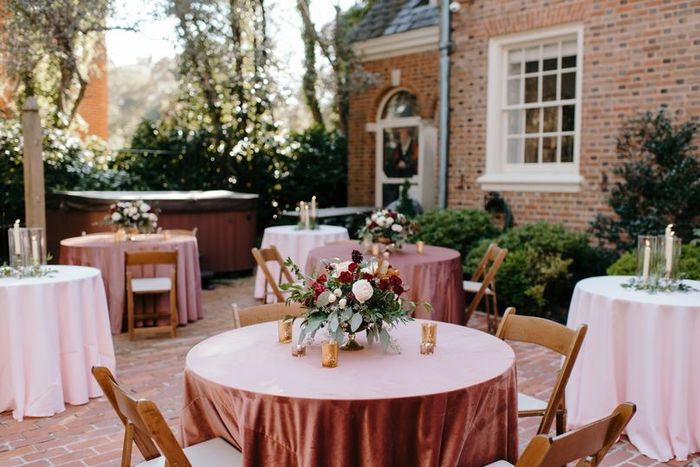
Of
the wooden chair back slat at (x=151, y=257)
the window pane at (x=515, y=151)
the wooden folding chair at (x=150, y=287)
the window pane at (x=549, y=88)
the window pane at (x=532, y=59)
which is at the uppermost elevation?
the window pane at (x=532, y=59)

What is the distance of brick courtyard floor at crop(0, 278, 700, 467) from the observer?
13.7ft

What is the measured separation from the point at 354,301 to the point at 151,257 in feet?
14.3

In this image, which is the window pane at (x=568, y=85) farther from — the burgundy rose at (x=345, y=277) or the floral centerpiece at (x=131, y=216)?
the burgundy rose at (x=345, y=277)

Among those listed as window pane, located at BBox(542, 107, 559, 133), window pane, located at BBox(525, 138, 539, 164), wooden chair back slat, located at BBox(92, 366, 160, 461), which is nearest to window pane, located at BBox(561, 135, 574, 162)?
window pane, located at BBox(542, 107, 559, 133)

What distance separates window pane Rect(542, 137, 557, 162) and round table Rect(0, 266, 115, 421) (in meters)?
6.76

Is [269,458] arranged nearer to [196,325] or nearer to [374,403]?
[374,403]

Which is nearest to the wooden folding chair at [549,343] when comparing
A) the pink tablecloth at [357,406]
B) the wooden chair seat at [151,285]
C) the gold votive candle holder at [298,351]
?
the pink tablecloth at [357,406]

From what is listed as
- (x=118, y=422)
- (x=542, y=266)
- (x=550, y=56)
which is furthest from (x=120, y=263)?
(x=550, y=56)

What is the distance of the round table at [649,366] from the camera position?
4.20m

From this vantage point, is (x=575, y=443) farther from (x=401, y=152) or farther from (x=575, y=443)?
(x=401, y=152)

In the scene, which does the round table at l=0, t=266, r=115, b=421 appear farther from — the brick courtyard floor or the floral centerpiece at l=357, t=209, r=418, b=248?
the floral centerpiece at l=357, t=209, r=418, b=248

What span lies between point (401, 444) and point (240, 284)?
8.20 metres

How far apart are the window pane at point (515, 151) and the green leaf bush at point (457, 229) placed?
3.59 ft

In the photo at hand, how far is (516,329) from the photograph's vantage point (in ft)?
12.3
